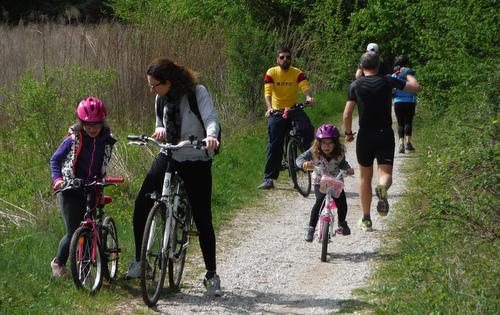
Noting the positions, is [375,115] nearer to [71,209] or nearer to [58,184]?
[71,209]

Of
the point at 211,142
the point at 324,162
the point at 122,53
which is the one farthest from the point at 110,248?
the point at 122,53

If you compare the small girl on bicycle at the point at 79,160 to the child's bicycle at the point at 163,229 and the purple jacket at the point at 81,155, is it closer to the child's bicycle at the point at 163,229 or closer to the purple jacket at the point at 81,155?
the purple jacket at the point at 81,155

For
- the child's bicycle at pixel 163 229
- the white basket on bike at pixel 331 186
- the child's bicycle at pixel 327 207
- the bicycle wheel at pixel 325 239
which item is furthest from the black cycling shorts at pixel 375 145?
the child's bicycle at pixel 163 229

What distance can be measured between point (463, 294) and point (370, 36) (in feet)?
56.4

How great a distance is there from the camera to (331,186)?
27.7 feet

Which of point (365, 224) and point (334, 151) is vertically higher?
point (334, 151)

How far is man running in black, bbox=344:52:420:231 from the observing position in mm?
8586

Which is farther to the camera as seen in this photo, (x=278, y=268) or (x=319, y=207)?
(x=319, y=207)

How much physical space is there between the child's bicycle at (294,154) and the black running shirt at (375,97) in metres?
3.10

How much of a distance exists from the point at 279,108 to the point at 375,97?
3485 mm

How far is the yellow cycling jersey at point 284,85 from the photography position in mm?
11875

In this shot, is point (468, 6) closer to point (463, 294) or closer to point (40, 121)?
point (40, 121)

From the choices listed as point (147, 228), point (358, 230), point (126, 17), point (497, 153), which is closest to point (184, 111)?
point (147, 228)

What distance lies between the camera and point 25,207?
985 centimetres
